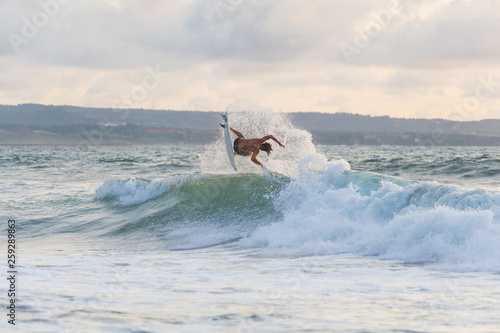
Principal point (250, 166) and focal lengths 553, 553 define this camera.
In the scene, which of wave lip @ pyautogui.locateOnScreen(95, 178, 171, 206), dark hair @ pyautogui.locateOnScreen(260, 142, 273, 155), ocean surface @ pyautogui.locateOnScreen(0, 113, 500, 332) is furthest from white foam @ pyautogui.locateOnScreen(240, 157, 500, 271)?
wave lip @ pyautogui.locateOnScreen(95, 178, 171, 206)

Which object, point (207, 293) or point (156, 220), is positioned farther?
point (156, 220)

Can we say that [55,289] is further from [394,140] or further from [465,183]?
[394,140]

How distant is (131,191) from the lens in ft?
76.6

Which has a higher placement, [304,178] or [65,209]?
[304,178]

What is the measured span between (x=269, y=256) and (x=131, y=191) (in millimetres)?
13442

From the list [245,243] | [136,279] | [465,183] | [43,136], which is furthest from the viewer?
[43,136]

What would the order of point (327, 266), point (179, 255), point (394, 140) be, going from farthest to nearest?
point (394, 140) → point (179, 255) → point (327, 266)

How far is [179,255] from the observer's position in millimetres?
11688

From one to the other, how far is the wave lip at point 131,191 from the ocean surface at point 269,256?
33 centimetres

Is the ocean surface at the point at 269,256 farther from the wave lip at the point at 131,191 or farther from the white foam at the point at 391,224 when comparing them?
the wave lip at the point at 131,191

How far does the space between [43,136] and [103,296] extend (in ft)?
593

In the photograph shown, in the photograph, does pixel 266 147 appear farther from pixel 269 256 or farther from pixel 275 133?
pixel 269 256

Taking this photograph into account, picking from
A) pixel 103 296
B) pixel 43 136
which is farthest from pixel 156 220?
pixel 43 136

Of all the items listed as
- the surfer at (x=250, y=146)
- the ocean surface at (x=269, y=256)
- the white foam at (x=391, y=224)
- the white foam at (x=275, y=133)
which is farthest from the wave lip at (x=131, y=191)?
the white foam at (x=391, y=224)
